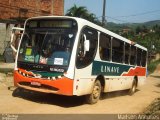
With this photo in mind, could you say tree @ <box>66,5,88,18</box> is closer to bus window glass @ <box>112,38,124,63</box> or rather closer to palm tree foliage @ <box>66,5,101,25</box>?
palm tree foliage @ <box>66,5,101,25</box>

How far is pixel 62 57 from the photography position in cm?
1163

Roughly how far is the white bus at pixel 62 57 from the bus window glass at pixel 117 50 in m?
1.09

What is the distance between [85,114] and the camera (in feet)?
35.8

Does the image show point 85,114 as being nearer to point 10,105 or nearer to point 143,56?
point 10,105

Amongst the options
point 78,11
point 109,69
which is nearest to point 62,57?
point 109,69

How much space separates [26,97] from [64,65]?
8.09 feet

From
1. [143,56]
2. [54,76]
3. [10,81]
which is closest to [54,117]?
[54,76]

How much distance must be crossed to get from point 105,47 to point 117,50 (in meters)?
1.79

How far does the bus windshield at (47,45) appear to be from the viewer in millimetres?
11695

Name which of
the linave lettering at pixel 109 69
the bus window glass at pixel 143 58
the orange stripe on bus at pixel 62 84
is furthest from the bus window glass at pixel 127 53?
the orange stripe on bus at pixel 62 84

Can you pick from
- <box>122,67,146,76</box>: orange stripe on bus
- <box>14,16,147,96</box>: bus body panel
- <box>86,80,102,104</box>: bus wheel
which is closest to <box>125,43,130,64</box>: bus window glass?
<box>122,67,146,76</box>: orange stripe on bus

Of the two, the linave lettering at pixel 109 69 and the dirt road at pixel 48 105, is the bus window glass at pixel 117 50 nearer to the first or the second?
the linave lettering at pixel 109 69

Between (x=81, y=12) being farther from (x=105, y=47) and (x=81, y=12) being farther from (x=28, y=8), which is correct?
(x=105, y=47)

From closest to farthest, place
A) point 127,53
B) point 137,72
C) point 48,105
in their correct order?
point 48,105
point 127,53
point 137,72
